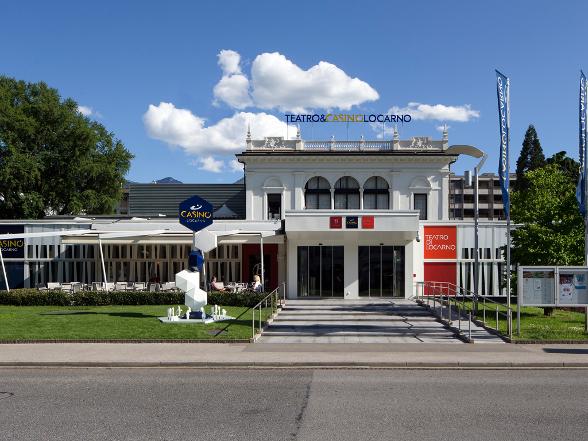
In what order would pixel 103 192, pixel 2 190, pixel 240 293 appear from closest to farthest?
pixel 240 293 → pixel 2 190 → pixel 103 192

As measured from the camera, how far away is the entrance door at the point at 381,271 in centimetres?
3278

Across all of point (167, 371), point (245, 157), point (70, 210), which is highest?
point (245, 157)

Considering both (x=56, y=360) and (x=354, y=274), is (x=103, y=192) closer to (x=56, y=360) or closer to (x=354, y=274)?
(x=354, y=274)

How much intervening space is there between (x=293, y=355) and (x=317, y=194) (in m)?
30.0

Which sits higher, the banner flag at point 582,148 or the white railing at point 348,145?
the white railing at point 348,145

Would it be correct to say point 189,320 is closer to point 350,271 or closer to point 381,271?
point 350,271

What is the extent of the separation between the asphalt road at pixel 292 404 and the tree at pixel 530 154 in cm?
7337

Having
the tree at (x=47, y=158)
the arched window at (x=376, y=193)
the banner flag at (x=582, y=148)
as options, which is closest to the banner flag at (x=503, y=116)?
the banner flag at (x=582, y=148)

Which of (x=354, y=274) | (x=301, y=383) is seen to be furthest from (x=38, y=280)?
(x=301, y=383)

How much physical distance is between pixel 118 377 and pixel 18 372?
271 centimetres

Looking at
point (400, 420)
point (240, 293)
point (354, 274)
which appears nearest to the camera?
point (400, 420)

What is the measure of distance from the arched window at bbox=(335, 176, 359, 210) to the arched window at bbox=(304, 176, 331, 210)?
69 centimetres

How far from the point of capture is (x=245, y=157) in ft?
146

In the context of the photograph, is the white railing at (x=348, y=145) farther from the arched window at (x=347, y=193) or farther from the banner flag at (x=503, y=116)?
the banner flag at (x=503, y=116)
